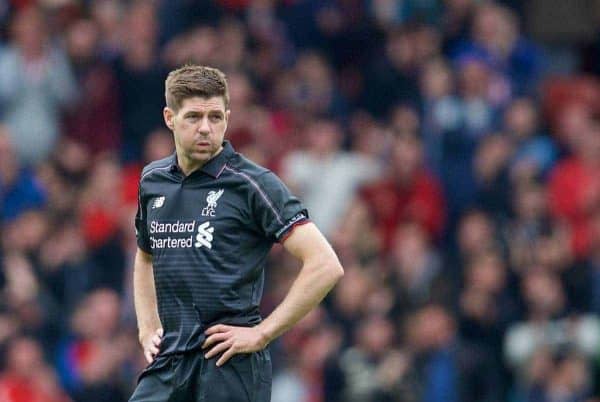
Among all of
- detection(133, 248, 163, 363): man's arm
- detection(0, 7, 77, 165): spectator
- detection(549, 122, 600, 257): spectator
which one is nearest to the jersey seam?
detection(133, 248, 163, 363): man's arm

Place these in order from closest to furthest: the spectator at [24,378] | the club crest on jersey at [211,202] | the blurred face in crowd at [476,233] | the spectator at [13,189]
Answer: the club crest on jersey at [211,202]
the spectator at [24,378]
the blurred face in crowd at [476,233]
the spectator at [13,189]

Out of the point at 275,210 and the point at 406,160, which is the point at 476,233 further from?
the point at 275,210

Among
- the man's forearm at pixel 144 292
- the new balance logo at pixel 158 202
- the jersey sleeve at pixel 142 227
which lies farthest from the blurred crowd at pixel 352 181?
the new balance logo at pixel 158 202

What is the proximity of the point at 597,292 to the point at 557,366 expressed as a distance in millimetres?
768

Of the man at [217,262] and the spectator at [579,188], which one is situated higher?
the man at [217,262]

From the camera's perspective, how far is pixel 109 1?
48.4 feet

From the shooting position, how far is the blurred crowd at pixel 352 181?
12.0 m

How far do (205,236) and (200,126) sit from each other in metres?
0.44

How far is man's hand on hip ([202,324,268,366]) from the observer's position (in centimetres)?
659

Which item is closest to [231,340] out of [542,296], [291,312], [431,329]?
[291,312]

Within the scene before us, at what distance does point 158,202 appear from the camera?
22.6 feet

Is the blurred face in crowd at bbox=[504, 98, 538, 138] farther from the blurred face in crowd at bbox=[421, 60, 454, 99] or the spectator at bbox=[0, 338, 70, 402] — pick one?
the spectator at bbox=[0, 338, 70, 402]

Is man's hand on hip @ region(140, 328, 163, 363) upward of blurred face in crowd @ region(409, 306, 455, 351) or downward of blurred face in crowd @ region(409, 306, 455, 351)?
upward

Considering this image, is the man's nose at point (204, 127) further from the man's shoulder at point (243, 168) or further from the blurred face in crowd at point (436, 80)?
the blurred face in crowd at point (436, 80)
